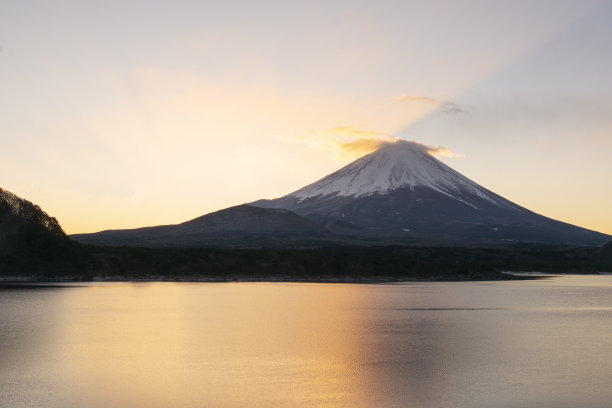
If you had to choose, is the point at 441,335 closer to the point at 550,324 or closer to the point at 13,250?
the point at 550,324

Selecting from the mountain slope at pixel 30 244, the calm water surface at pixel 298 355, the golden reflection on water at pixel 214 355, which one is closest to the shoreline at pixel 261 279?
the mountain slope at pixel 30 244

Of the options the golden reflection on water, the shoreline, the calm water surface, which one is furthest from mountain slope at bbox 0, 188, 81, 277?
the golden reflection on water

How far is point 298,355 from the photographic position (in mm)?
28625

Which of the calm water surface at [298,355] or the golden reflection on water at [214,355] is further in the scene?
the golden reflection on water at [214,355]

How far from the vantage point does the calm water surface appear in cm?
2094

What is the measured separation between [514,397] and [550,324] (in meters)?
22.9

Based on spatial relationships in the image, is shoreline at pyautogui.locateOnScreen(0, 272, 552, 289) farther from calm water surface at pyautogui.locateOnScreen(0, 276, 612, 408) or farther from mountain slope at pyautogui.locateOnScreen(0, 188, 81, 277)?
calm water surface at pyautogui.locateOnScreen(0, 276, 612, 408)

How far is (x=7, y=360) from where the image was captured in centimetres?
2636

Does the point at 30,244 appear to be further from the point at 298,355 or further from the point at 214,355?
the point at 298,355

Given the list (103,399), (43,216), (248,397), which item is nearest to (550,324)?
(248,397)

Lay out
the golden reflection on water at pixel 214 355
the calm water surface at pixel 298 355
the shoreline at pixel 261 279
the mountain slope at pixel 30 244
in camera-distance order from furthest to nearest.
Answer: the mountain slope at pixel 30 244
the shoreline at pixel 261 279
the golden reflection on water at pixel 214 355
the calm water surface at pixel 298 355

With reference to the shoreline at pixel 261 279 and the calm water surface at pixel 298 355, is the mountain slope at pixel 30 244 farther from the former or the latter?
the calm water surface at pixel 298 355

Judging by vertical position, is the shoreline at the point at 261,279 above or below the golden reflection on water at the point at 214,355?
above

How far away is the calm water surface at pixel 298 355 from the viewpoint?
68.7ft
